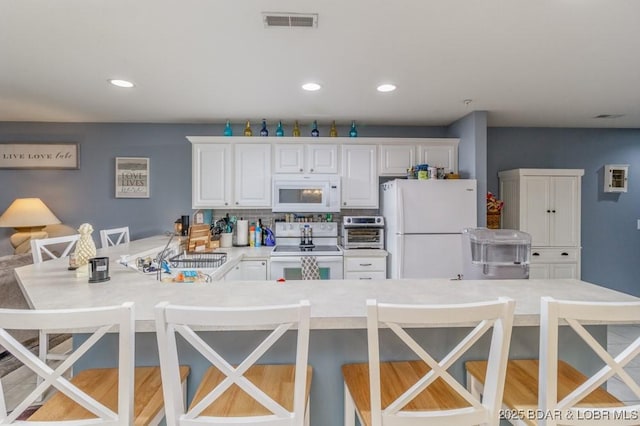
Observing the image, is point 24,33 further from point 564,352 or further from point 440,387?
point 564,352

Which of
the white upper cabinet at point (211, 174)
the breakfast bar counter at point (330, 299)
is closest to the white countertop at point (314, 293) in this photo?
the breakfast bar counter at point (330, 299)

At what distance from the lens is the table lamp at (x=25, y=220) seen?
12.0 ft

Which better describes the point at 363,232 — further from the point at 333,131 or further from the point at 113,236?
the point at 113,236

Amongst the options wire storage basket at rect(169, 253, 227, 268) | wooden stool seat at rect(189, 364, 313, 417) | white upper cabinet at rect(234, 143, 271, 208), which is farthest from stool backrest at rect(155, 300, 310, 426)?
white upper cabinet at rect(234, 143, 271, 208)

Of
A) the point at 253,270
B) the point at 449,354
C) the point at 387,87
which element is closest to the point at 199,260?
the point at 253,270

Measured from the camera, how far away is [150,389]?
116 centimetres

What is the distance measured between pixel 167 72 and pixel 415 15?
1865 millimetres

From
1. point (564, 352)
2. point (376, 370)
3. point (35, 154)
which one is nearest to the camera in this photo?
point (376, 370)

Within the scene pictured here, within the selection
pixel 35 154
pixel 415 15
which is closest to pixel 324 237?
pixel 415 15

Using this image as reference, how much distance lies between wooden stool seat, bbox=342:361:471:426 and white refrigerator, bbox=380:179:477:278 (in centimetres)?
208

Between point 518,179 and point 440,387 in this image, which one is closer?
point 440,387

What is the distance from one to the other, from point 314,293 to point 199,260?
69.8 inches

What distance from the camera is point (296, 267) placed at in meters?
3.45

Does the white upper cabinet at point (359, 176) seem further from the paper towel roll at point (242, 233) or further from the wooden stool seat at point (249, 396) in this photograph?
the wooden stool seat at point (249, 396)
